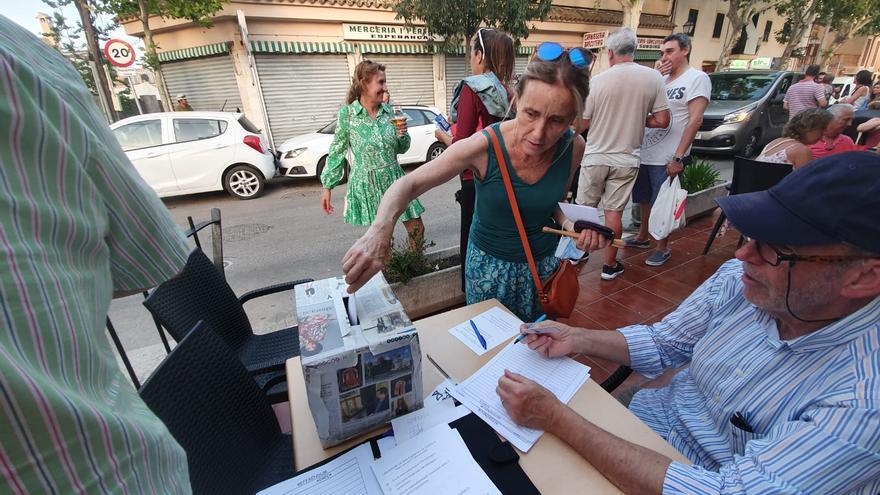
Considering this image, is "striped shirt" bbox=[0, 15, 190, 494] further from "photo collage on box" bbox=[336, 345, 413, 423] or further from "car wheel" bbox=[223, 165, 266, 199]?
"car wheel" bbox=[223, 165, 266, 199]

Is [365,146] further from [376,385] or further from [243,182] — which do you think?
[243,182]

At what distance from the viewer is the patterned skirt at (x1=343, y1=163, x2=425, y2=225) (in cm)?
316

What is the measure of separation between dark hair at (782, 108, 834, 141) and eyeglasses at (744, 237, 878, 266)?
135 inches

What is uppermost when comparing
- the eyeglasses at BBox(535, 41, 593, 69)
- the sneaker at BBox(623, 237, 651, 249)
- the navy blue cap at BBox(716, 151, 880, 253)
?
the eyeglasses at BBox(535, 41, 593, 69)

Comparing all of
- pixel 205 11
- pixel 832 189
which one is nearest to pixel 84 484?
pixel 832 189

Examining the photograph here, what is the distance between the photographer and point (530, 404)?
1108 millimetres

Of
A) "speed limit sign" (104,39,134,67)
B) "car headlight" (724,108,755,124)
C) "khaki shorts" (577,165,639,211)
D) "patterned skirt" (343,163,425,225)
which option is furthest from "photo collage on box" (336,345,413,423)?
"car headlight" (724,108,755,124)

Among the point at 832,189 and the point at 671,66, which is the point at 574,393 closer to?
the point at 832,189

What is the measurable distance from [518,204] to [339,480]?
1216mm

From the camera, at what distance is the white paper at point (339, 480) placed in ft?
3.10

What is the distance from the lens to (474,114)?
2545mm

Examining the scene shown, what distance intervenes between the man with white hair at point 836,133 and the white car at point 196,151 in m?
7.45

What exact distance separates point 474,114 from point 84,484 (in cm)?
251

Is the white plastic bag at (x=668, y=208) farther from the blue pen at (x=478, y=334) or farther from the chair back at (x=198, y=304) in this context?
the chair back at (x=198, y=304)
